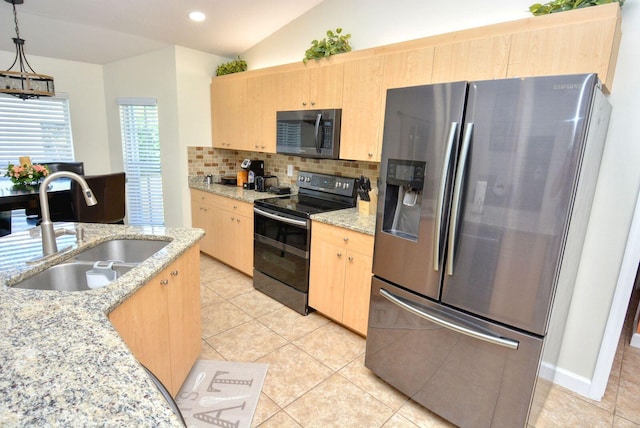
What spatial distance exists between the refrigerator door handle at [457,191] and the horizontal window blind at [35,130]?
495 cm

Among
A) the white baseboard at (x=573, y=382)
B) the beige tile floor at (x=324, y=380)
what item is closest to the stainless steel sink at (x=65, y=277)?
the beige tile floor at (x=324, y=380)

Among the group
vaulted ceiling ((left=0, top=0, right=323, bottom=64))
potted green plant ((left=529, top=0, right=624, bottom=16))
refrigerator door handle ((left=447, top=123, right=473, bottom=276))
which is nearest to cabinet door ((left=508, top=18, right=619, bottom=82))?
potted green plant ((left=529, top=0, right=624, bottom=16))

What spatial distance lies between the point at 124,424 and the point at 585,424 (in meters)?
2.40

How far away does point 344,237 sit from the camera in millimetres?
2549

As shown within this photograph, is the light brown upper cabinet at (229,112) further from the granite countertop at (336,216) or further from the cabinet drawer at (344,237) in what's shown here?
the cabinet drawer at (344,237)

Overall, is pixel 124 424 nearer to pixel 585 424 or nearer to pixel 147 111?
pixel 585 424

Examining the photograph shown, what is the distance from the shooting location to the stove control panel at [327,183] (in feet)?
10.6

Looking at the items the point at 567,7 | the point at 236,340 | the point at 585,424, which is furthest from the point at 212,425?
the point at 567,7

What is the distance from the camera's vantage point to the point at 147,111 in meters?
4.25

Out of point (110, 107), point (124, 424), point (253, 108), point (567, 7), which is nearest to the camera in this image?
point (124, 424)

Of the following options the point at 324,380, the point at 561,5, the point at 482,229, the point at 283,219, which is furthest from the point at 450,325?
the point at 561,5

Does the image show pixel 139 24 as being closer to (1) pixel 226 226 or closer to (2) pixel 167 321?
(1) pixel 226 226

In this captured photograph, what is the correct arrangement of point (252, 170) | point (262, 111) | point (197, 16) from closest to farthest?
point (197, 16) → point (262, 111) → point (252, 170)

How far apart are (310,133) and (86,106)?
354 centimetres
